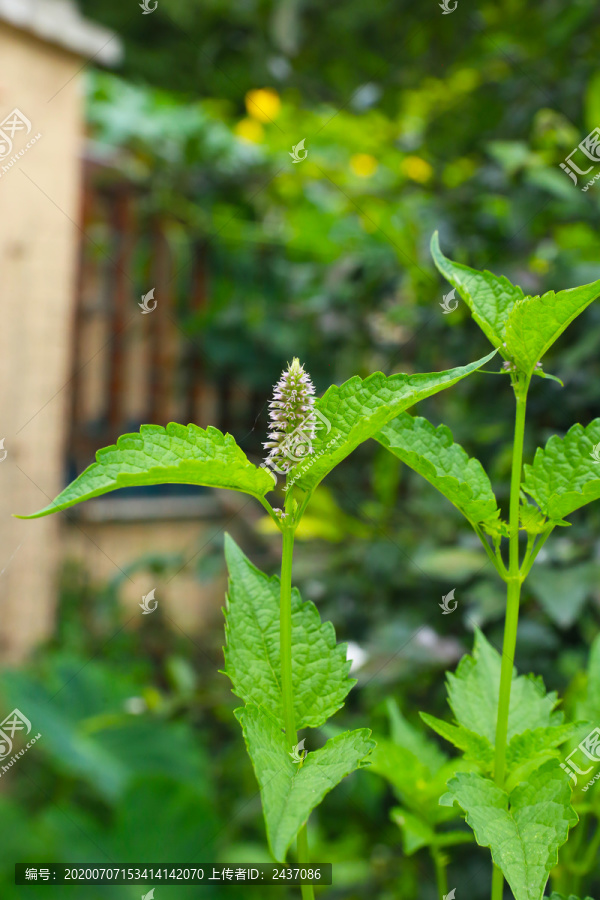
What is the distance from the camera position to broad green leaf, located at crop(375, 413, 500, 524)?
0.34 meters

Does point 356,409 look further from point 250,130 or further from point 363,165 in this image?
point 250,130

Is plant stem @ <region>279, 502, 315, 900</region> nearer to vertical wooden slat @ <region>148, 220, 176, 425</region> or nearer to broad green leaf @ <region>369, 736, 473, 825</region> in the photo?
→ broad green leaf @ <region>369, 736, 473, 825</region>

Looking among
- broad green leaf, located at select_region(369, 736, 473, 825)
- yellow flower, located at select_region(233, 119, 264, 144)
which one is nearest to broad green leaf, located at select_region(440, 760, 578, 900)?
broad green leaf, located at select_region(369, 736, 473, 825)

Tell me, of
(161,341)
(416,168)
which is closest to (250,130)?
(416,168)

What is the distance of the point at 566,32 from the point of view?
135cm

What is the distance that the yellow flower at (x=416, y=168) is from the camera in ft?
5.47

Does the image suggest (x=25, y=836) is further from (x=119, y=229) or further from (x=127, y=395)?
(x=119, y=229)

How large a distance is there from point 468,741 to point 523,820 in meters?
0.06

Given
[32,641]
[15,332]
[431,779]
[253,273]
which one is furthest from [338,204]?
[431,779]

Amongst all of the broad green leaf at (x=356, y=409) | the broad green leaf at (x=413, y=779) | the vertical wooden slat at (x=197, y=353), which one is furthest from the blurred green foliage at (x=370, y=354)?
the vertical wooden slat at (x=197, y=353)

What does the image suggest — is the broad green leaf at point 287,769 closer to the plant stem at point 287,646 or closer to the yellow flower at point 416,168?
the plant stem at point 287,646

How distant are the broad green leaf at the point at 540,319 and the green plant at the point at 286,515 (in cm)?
5

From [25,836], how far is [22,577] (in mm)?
864

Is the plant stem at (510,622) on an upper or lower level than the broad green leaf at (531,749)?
upper
